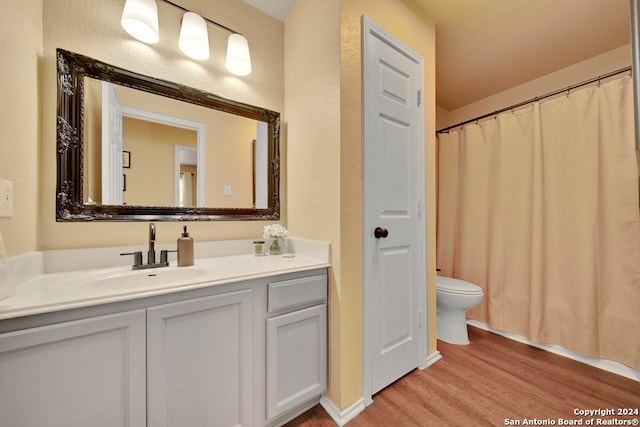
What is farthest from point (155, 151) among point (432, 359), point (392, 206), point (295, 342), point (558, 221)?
point (558, 221)

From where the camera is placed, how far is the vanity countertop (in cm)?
68

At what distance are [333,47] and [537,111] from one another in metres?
1.81

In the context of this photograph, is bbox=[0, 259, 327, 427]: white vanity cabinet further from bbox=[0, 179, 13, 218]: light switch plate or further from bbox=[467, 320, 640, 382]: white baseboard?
bbox=[467, 320, 640, 382]: white baseboard

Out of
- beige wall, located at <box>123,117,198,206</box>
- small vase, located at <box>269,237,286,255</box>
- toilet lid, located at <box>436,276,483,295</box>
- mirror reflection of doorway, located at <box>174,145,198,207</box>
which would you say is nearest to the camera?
beige wall, located at <box>123,117,198,206</box>

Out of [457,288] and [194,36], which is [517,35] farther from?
[194,36]

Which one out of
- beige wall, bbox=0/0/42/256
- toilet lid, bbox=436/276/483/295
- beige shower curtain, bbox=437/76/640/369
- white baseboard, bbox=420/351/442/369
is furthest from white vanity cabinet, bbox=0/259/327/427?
beige shower curtain, bbox=437/76/640/369

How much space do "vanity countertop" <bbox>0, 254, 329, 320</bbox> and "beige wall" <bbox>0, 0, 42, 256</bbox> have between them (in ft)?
0.68

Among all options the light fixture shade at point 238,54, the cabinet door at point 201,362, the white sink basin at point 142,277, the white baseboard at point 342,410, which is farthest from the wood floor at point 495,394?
the light fixture shade at point 238,54

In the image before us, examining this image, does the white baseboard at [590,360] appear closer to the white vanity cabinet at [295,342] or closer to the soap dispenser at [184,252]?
the white vanity cabinet at [295,342]

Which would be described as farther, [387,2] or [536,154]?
[536,154]

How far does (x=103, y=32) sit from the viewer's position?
3.79 ft

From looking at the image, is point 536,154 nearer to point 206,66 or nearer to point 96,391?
point 206,66

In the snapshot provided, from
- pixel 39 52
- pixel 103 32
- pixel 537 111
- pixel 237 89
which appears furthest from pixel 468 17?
pixel 39 52

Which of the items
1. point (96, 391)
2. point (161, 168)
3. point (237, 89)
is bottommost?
point (96, 391)
